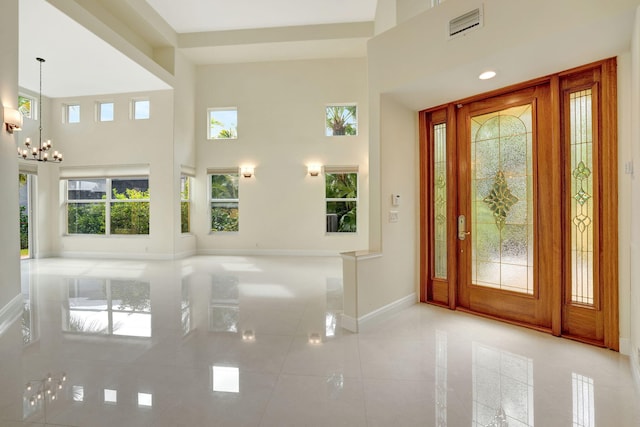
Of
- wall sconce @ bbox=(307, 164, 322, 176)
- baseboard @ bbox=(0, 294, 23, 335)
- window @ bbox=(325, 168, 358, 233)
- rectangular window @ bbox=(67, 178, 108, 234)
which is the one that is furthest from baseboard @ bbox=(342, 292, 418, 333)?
rectangular window @ bbox=(67, 178, 108, 234)

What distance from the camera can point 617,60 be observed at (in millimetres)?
2559

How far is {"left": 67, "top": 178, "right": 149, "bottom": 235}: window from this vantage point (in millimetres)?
7820

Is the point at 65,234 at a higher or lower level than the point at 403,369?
higher

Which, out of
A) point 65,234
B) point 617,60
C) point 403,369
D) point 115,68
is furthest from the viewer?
point 65,234

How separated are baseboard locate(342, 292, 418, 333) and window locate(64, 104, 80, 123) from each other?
8.98 m

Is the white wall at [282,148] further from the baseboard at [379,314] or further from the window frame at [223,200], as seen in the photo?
the baseboard at [379,314]

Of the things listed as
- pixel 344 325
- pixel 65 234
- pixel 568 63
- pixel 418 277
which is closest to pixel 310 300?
pixel 344 325

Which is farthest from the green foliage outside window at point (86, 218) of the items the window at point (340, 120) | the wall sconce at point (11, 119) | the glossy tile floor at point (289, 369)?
the window at point (340, 120)

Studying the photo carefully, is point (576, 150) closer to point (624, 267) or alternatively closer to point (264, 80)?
point (624, 267)

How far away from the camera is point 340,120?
816 centimetres

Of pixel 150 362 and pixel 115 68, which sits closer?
pixel 150 362

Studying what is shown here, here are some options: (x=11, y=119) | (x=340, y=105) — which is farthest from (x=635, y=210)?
(x=340, y=105)

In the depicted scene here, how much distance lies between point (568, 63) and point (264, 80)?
7.02 metres

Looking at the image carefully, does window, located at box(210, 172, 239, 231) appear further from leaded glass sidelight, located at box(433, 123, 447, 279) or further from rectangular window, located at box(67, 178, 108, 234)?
leaded glass sidelight, located at box(433, 123, 447, 279)
